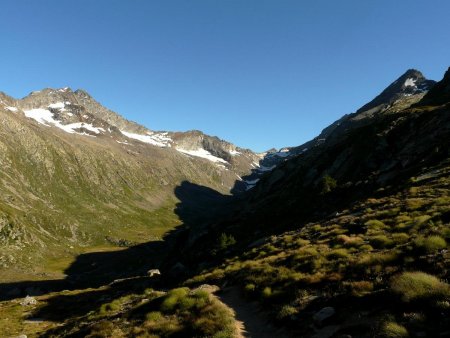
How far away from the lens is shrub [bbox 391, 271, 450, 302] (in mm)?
15094

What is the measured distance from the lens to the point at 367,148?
99.5 meters

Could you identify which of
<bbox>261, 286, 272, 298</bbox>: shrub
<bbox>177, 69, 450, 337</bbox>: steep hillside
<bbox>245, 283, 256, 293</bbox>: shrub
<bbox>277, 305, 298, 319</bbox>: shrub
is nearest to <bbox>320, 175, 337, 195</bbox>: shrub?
<bbox>177, 69, 450, 337</bbox>: steep hillside

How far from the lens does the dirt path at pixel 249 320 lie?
1900cm

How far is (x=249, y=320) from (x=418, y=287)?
30.4 ft

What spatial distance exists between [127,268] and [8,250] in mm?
61101

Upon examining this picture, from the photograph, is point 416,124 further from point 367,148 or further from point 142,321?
point 142,321

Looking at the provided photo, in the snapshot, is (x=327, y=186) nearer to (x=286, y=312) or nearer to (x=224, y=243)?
(x=224, y=243)

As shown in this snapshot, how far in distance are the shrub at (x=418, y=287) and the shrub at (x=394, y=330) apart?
2272 millimetres

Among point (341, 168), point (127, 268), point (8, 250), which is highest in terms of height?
point (8, 250)

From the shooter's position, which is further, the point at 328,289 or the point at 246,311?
the point at 246,311

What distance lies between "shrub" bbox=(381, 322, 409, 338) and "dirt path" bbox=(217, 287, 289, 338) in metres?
5.33

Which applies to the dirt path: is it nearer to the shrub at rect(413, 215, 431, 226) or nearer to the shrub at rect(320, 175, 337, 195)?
the shrub at rect(413, 215, 431, 226)

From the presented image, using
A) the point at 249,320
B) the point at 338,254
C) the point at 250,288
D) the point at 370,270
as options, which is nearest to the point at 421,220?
the point at 338,254

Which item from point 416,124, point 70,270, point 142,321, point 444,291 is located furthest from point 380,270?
point 70,270
